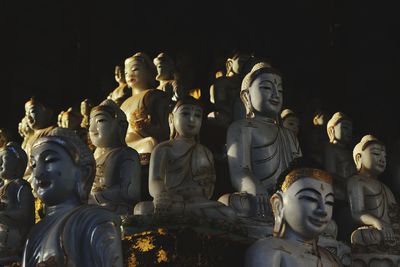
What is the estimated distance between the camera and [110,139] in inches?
312

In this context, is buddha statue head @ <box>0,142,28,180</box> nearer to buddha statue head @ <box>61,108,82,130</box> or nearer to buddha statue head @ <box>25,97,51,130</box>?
buddha statue head @ <box>25,97,51,130</box>

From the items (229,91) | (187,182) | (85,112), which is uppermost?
(229,91)

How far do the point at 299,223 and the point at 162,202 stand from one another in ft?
4.88

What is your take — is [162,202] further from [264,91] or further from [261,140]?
[264,91]

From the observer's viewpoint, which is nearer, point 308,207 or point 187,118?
point 308,207

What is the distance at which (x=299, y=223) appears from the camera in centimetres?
587

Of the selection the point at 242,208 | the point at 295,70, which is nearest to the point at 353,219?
the point at 242,208

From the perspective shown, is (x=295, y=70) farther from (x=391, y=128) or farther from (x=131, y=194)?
(x=131, y=194)

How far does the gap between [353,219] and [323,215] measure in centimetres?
236

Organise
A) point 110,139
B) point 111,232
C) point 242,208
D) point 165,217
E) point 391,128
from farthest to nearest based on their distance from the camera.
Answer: point 391,128 → point 110,139 → point 242,208 → point 165,217 → point 111,232

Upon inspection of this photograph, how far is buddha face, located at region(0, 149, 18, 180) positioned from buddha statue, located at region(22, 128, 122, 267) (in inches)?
58.0

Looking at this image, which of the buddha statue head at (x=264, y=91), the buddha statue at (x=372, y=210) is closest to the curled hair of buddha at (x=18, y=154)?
the buddha statue head at (x=264, y=91)

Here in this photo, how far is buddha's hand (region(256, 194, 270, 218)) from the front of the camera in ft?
23.7

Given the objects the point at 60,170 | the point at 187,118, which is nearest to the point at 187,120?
the point at 187,118
